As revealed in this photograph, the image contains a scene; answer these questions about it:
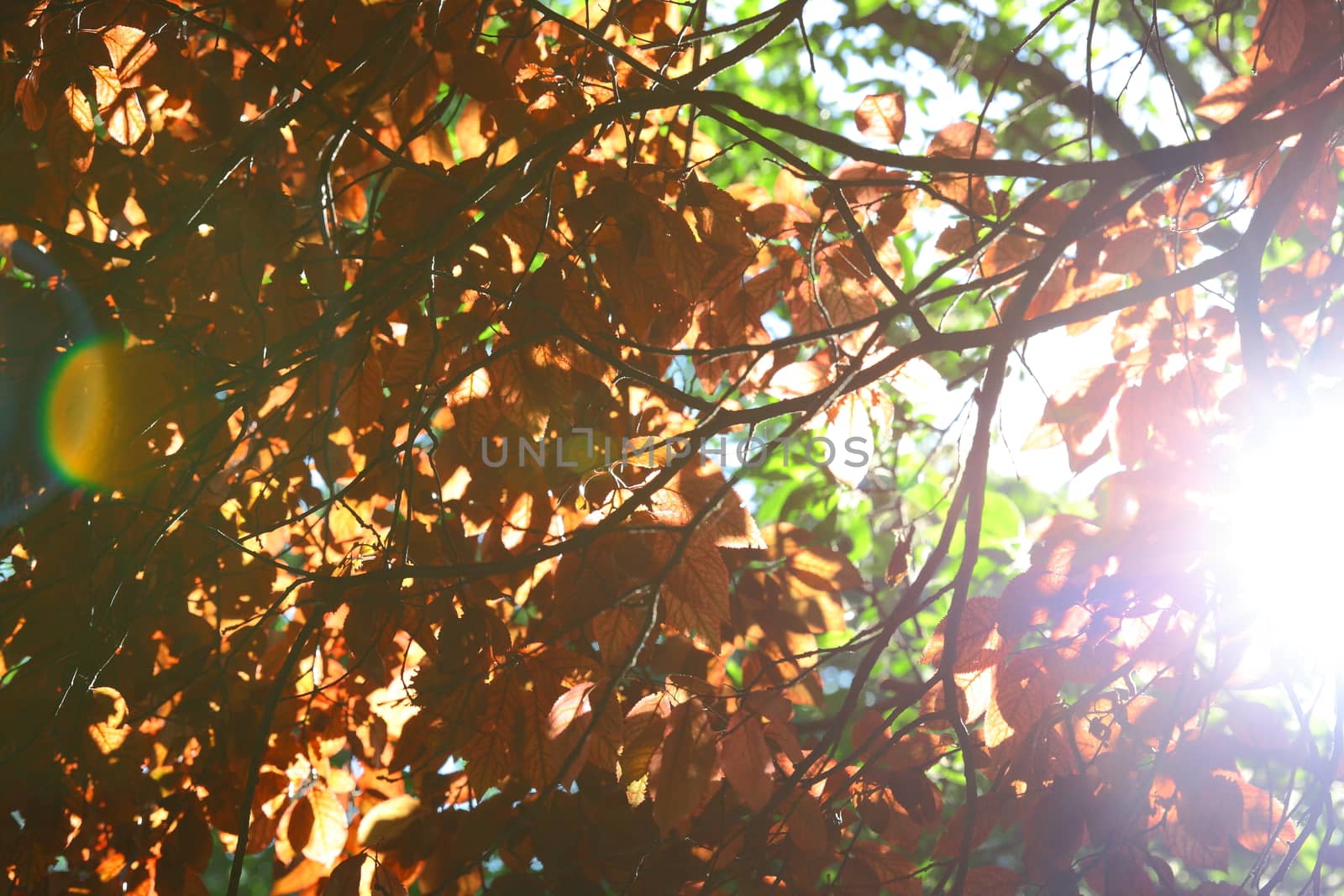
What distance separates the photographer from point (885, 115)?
1637mm

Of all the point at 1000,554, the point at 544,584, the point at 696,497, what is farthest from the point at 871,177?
the point at 1000,554

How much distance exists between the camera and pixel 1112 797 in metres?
1.25

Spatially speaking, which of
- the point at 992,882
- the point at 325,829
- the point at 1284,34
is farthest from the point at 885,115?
the point at 325,829

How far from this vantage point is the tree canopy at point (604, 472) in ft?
4.14

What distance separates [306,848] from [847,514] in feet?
5.88

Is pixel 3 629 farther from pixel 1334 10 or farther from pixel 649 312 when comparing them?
pixel 1334 10

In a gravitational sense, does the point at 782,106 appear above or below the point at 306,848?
above

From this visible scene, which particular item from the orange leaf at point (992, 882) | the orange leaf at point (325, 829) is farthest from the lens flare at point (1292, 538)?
the orange leaf at point (325, 829)

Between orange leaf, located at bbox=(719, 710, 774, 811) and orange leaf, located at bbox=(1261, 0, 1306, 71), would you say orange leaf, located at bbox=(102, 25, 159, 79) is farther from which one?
A: orange leaf, located at bbox=(1261, 0, 1306, 71)

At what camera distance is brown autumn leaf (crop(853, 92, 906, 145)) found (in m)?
1.63

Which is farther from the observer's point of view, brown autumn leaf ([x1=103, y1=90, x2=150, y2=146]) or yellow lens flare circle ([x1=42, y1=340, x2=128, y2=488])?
brown autumn leaf ([x1=103, y1=90, x2=150, y2=146])

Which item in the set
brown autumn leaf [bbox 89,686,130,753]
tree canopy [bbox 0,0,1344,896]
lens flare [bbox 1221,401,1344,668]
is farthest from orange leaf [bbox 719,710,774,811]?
brown autumn leaf [bbox 89,686,130,753]

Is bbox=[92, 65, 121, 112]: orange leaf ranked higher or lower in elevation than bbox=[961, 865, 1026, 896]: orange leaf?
higher

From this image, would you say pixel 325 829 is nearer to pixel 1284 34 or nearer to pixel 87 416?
pixel 87 416
